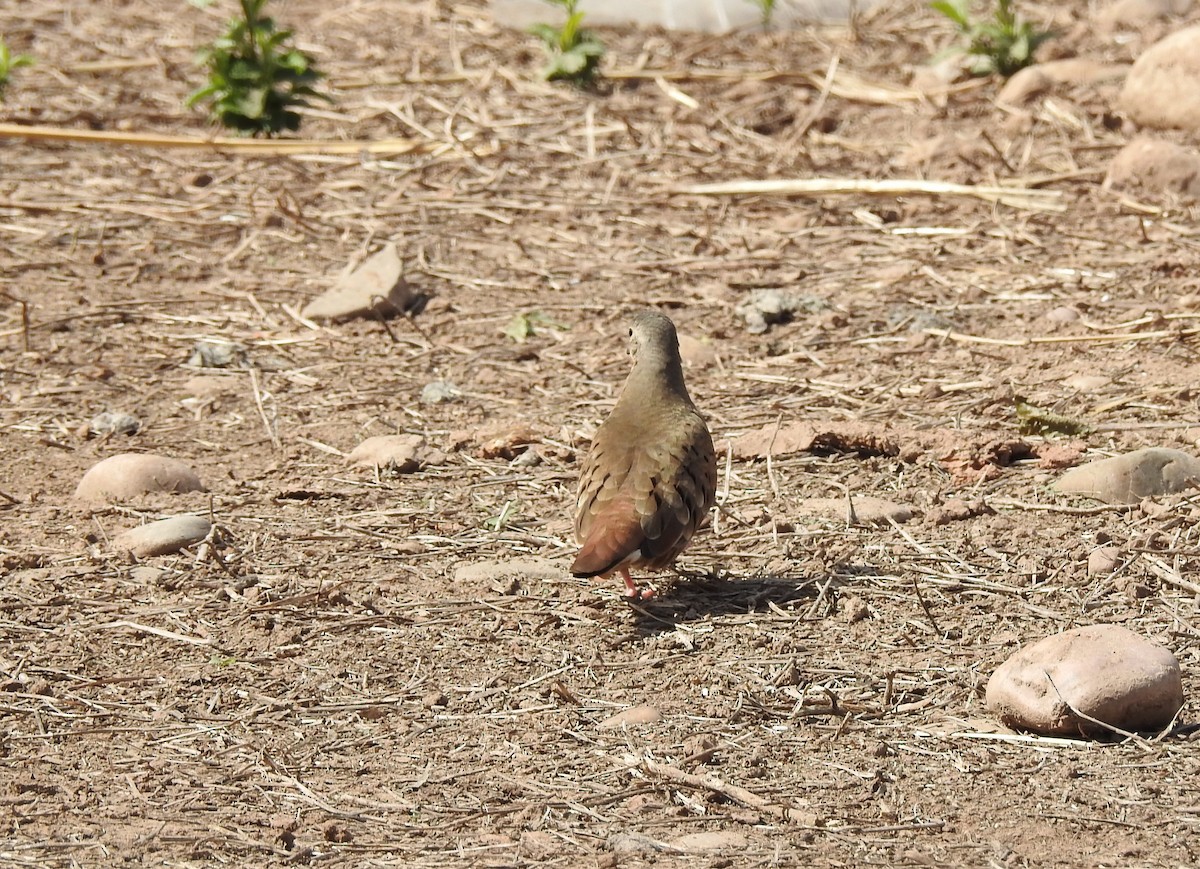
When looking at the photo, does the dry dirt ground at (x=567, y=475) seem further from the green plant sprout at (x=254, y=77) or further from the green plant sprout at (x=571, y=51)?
the green plant sprout at (x=254, y=77)

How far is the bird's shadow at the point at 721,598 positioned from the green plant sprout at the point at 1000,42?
614 cm

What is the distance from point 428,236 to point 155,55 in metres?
4.02

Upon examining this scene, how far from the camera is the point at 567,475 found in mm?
5930

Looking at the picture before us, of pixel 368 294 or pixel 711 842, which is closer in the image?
pixel 711 842

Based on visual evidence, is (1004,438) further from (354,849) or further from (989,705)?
(354,849)

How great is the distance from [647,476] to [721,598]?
484 millimetres

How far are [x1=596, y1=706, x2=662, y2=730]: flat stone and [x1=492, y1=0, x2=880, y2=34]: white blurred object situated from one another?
833 cm

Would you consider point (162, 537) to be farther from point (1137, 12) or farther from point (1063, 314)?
point (1137, 12)

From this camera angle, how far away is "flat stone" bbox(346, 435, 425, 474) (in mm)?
6039

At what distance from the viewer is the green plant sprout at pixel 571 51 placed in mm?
10141

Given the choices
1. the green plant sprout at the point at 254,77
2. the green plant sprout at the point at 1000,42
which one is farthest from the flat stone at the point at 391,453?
the green plant sprout at the point at 1000,42

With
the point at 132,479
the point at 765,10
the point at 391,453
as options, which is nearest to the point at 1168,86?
the point at 765,10

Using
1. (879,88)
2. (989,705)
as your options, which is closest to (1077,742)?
(989,705)

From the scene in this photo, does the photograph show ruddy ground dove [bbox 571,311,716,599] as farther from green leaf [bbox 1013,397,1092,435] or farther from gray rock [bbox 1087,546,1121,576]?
green leaf [bbox 1013,397,1092,435]
